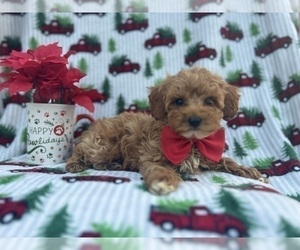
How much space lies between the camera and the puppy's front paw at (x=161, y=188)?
1.62 m

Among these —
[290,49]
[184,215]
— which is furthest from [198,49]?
[184,215]

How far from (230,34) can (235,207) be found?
2115 mm

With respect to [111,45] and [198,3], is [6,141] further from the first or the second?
[198,3]

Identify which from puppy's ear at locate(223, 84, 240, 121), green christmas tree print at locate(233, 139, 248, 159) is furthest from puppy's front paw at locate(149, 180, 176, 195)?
green christmas tree print at locate(233, 139, 248, 159)

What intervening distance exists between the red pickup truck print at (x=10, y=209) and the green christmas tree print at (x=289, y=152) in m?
1.95

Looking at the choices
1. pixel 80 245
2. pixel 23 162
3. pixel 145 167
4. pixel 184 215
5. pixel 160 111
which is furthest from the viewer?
pixel 23 162

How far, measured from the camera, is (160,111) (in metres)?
2.21

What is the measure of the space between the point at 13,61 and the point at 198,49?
1489mm

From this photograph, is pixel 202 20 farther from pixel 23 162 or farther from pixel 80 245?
pixel 80 245

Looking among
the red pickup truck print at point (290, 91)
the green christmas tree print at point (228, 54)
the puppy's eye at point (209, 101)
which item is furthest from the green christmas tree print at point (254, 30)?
the puppy's eye at point (209, 101)

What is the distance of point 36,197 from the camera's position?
1570mm

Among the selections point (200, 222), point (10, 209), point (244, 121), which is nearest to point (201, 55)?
point (244, 121)

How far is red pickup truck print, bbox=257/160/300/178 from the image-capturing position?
2.57 meters

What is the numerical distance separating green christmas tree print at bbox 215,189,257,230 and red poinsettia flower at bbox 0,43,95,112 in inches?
55.1
